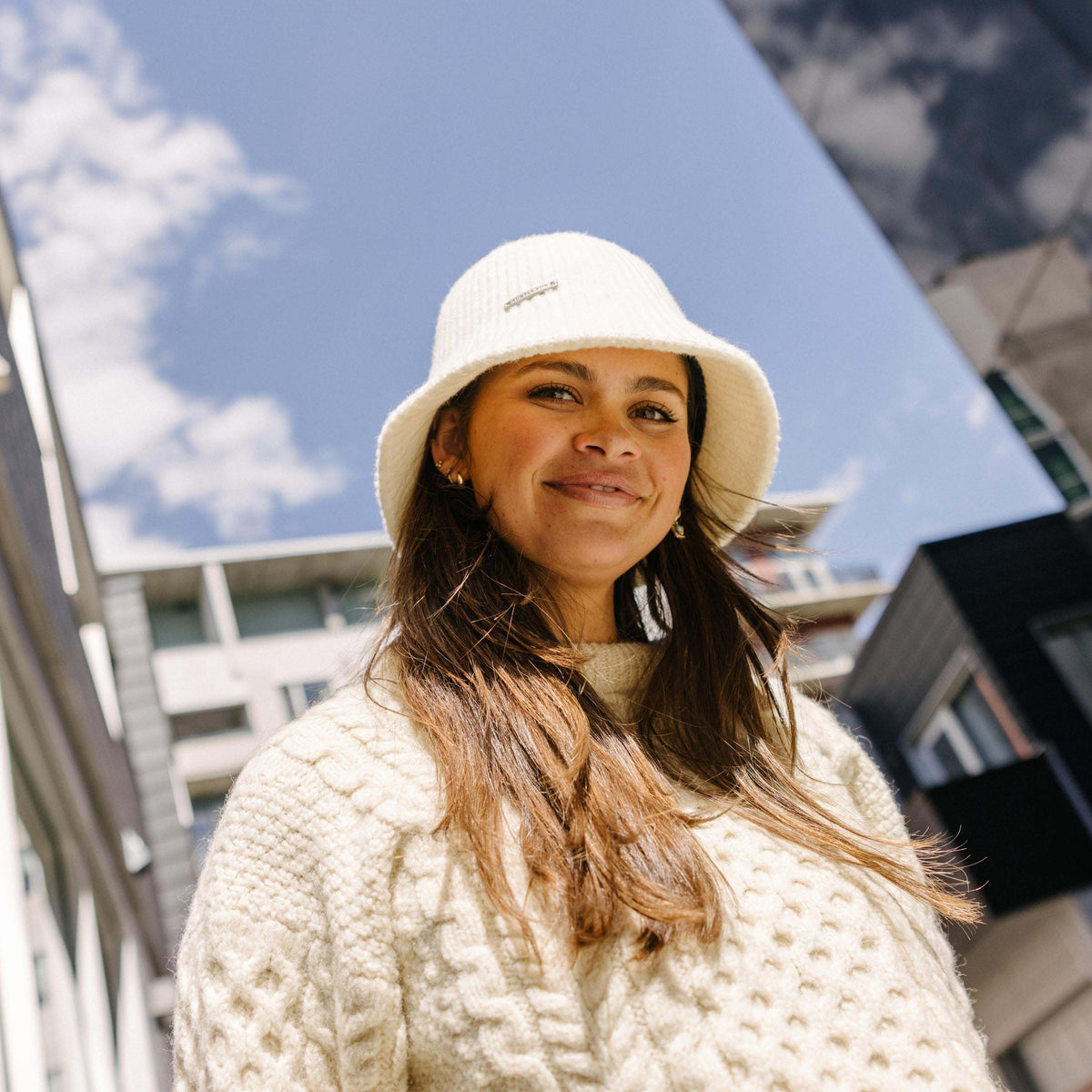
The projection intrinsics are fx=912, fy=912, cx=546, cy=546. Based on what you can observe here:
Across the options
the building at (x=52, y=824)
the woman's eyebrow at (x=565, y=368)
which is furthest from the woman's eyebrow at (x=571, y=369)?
the building at (x=52, y=824)

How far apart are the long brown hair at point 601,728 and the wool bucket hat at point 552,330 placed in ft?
0.24

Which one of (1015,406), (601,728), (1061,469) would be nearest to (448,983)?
(601,728)

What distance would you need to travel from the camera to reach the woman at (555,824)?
102cm

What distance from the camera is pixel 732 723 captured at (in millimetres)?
1533

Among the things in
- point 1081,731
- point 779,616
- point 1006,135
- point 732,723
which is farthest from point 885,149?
point 1081,731

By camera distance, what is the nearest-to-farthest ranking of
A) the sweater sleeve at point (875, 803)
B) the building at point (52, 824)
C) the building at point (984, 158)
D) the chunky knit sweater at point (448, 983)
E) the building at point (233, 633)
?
the chunky knit sweater at point (448, 983), the sweater sleeve at point (875, 803), the building at point (52, 824), the building at point (984, 158), the building at point (233, 633)

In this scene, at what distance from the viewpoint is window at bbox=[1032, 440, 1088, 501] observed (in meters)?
5.93

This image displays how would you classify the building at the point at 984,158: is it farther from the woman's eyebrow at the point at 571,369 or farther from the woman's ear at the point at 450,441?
the woman's ear at the point at 450,441

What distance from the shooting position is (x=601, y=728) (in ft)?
4.33

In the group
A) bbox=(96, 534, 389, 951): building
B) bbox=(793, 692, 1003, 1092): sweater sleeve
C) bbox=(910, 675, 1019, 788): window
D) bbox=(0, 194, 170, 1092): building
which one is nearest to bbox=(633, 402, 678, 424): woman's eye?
bbox=(793, 692, 1003, 1092): sweater sleeve

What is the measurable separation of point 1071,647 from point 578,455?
1015cm

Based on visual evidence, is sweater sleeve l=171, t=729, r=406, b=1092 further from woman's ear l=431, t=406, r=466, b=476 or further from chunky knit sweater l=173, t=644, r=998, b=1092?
woman's ear l=431, t=406, r=466, b=476

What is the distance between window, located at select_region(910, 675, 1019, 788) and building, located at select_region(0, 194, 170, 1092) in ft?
31.1

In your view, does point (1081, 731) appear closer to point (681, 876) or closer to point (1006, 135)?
point (1006, 135)
